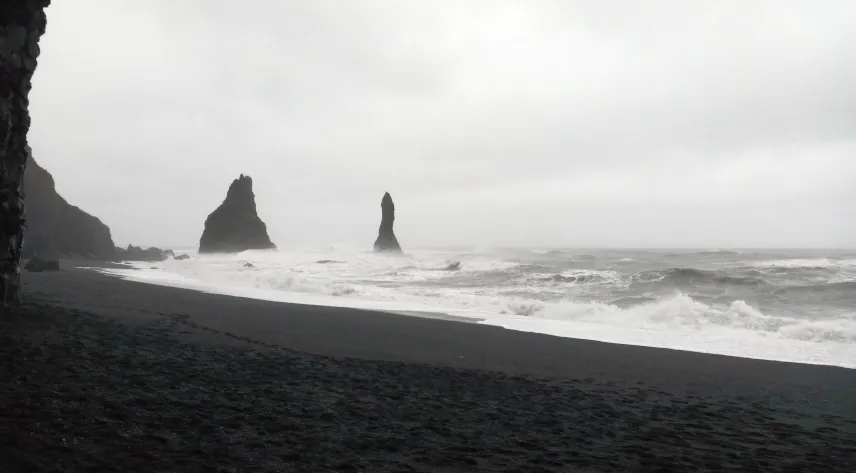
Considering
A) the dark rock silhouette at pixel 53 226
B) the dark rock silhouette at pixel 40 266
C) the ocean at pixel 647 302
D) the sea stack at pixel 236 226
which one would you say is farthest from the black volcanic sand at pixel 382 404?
the sea stack at pixel 236 226

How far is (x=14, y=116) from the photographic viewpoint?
12.2 metres

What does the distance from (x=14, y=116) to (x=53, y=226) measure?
5466 cm

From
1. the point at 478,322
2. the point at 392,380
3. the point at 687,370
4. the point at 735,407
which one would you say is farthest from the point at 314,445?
the point at 478,322

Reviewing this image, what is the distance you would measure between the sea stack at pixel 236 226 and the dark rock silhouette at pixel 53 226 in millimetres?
26349

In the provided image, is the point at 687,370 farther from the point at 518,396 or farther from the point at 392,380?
the point at 392,380

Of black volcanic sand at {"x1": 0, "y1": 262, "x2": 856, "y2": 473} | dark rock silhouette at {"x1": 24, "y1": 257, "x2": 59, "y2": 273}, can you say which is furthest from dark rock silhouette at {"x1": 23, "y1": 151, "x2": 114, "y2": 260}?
black volcanic sand at {"x1": 0, "y1": 262, "x2": 856, "y2": 473}

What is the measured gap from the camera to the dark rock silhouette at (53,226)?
175 feet

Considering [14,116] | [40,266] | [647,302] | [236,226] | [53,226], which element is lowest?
[40,266]

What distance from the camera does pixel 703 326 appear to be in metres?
18.4

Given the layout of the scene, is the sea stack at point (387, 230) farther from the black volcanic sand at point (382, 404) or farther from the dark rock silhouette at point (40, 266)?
the black volcanic sand at point (382, 404)

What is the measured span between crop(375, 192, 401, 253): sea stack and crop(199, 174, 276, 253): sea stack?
22.2 metres

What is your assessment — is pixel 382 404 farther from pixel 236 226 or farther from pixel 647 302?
pixel 236 226

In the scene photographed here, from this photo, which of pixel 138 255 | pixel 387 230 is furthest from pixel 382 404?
pixel 387 230

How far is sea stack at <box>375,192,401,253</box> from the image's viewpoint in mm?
90688
